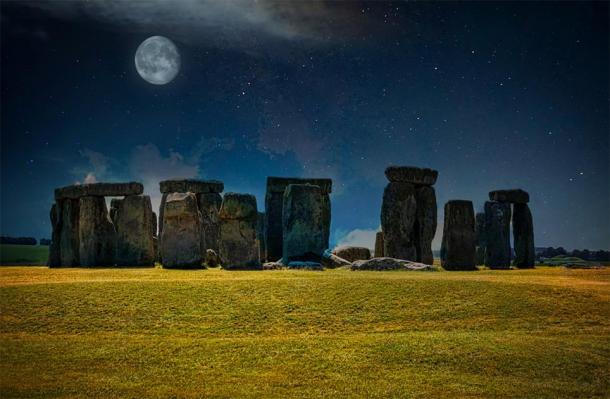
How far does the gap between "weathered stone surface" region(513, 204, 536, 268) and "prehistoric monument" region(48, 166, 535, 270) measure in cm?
4

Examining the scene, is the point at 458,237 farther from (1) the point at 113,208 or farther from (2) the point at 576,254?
(2) the point at 576,254

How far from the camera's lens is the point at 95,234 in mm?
22672

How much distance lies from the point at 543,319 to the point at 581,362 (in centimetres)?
222

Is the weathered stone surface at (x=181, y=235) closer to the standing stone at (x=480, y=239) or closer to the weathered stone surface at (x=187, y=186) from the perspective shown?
the weathered stone surface at (x=187, y=186)

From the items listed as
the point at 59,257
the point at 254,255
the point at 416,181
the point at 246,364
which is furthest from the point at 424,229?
the point at 246,364

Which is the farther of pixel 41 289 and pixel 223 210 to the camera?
pixel 223 210

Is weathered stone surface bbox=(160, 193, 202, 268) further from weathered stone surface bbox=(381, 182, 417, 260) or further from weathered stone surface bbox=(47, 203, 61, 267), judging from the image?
weathered stone surface bbox=(381, 182, 417, 260)

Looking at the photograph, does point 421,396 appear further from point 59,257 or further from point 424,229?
point 59,257

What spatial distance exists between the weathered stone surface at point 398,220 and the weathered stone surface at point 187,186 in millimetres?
8362

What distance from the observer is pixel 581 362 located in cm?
975

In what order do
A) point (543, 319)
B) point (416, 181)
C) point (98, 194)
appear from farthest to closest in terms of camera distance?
point (416, 181) < point (98, 194) < point (543, 319)

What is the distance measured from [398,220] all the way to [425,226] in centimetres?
129

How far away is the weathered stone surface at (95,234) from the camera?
74.0ft

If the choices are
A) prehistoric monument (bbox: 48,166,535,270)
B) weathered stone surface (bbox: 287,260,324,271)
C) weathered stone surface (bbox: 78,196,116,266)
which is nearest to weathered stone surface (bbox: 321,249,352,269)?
prehistoric monument (bbox: 48,166,535,270)
